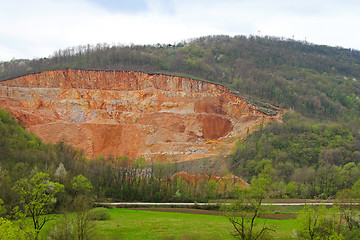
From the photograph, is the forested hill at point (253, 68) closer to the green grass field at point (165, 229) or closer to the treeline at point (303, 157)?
the treeline at point (303, 157)

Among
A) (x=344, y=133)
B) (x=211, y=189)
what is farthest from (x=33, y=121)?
(x=344, y=133)

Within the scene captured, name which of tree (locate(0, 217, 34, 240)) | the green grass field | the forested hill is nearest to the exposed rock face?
the forested hill

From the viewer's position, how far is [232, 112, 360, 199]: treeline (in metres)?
50.5

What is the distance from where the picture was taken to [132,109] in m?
82.2

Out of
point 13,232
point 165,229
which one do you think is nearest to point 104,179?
point 165,229

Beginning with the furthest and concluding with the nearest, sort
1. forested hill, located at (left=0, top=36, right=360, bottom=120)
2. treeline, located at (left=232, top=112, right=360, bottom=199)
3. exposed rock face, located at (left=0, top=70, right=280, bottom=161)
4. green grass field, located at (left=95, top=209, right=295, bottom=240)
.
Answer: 1. forested hill, located at (left=0, top=36, right=360, bottom=120)
2. exposed rock face, located at (left=0, top=70, right=280, bottom=161)
3. treeline, located at (left=232, top=112, right=360, bottom=199)
4. green grass field, located at (left=95, top=209, right=295, bottom=240)

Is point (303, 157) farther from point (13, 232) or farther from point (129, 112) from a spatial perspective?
point (13, 232)

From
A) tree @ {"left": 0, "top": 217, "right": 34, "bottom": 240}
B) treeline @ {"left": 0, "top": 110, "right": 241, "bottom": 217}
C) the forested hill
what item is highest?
the forested hill

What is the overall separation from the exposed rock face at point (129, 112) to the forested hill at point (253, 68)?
579cm

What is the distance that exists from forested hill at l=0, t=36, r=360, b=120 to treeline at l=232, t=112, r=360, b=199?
2132 centimetres

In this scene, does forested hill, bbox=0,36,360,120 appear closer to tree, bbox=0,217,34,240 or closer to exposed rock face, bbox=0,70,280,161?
exposed rock face, bbox=0,70,280,161

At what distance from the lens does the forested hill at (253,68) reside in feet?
304

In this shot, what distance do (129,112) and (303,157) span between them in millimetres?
42016

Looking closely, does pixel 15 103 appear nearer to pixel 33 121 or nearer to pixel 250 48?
pixel 33 121
